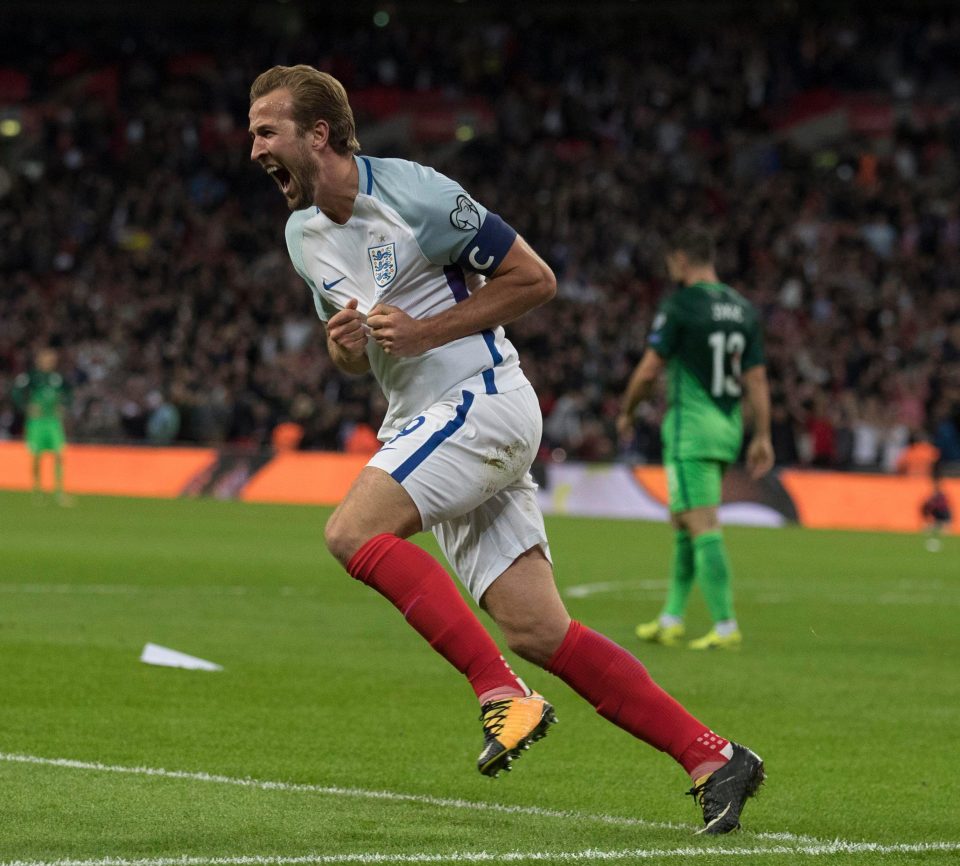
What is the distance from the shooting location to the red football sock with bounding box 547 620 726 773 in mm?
5148

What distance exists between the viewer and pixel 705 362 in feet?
35.2

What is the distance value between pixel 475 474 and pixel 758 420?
5.74m

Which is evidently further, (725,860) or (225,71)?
(225,71)

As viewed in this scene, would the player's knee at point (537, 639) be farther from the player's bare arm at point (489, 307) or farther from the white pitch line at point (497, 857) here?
the player's bare arm at point (489, 307)

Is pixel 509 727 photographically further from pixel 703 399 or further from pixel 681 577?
pixel 681 577

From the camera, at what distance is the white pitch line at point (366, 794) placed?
5422 mm

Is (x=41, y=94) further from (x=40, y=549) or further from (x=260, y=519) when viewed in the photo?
(x=40, y=549)

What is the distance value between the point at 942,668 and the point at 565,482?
15.8 meters

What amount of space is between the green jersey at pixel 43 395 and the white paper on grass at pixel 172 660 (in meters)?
16.2

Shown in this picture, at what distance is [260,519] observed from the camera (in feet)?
72.7

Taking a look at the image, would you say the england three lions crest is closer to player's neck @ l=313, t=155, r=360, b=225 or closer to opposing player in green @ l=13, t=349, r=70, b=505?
player's neck @ l=313, t=155, r=360, b=225

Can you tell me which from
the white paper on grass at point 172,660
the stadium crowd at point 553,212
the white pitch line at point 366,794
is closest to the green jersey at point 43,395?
the stadium crowd at point 553,212

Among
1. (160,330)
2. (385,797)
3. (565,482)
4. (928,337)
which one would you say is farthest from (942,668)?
(160,330)

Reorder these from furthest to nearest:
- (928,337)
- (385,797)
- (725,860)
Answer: (928,337) → (385,797) → (725,860)
